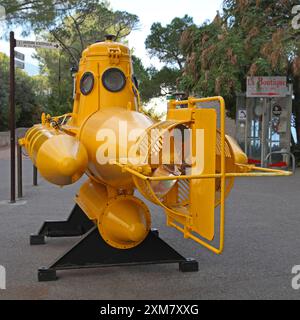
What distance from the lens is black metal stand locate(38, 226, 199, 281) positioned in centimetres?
458

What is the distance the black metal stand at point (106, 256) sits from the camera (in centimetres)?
458

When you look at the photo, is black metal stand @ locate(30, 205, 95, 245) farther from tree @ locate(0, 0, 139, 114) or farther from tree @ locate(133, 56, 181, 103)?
tree @ locate(0, 0, 139, 114)

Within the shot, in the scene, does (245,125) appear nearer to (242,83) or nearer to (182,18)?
(242,83)

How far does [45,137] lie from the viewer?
4633 mm

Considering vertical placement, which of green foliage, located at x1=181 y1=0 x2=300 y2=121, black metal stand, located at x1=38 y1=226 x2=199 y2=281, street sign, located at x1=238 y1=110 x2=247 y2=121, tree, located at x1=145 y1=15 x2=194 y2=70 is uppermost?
tree, located at x1=145 y1=15 x2=194 y2=70

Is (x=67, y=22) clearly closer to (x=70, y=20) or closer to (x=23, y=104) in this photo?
(x=70, y=20)

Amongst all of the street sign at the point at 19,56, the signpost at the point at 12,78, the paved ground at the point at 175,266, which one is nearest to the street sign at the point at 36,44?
the signpost at the point at 12,78

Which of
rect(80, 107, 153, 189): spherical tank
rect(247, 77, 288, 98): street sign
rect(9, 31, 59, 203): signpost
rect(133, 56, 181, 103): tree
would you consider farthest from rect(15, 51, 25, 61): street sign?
rect(133, 56, 181, 103): tree

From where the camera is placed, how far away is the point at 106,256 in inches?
184

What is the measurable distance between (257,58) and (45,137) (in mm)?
9064

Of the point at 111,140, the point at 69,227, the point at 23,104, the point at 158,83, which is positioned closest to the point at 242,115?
the point at 158,83

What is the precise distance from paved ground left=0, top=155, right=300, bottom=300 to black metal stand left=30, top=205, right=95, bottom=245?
0.39ft

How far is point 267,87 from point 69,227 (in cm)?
869

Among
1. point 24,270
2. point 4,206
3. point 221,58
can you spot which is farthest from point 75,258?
point 221,58
